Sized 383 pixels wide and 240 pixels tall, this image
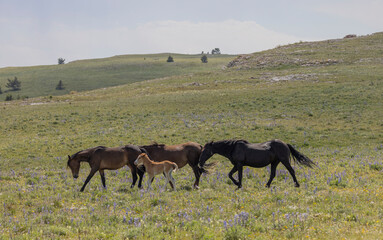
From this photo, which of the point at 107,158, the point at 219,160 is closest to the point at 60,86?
the point at 219,160

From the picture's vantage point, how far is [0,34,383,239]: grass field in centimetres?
799

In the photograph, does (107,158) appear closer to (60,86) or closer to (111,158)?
(111,158)

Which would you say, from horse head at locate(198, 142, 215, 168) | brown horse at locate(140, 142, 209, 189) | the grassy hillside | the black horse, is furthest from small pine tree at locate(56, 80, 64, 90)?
the black horse

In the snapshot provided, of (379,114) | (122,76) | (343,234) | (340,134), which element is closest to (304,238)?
(343,234)

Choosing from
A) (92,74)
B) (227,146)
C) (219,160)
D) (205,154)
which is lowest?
(219,160)

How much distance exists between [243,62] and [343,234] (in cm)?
8775

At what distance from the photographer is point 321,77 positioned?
58.9m

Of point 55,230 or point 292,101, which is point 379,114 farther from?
point 55,230

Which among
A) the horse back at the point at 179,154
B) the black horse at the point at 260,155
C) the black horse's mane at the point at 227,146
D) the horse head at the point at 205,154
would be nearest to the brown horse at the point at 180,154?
the horse back at the point at 179,154

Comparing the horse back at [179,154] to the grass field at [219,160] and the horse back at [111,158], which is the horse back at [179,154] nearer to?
the grass field at [219,160]

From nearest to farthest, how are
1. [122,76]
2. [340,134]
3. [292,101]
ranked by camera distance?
1. [340,134]
2. [292,101]
3. [122,76]

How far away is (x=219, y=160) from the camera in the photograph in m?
21.8

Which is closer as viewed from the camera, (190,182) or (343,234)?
(343,234)

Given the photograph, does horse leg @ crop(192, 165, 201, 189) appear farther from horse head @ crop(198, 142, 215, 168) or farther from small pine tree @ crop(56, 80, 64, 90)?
small pine tree @ crop(56, 80, 64, 90)
